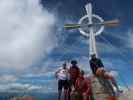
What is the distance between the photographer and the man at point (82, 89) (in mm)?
31188

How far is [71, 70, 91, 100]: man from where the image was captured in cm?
3119

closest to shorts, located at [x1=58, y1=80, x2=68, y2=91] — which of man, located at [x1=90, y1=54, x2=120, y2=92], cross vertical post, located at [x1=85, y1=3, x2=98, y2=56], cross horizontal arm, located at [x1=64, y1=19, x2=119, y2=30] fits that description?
man, located at [x1=90, y1=54, x2=120, y2=92]

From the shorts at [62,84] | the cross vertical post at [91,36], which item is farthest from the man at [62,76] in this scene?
the cross vertical post at [91,36]

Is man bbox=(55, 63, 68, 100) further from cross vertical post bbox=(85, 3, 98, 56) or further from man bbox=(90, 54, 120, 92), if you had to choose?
cross vertical post bbox=(85, 3, 98, 56)

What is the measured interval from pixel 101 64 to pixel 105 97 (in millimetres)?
2691

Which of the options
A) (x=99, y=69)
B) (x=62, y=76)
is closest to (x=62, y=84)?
(x=62, y=76)

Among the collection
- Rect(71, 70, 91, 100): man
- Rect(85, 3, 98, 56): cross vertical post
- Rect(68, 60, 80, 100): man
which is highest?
Rect(85, 3, 98, 56): cross vertical post

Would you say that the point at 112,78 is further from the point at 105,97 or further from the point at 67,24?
the point at 67,24

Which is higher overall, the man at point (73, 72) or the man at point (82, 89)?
the man at point (73, 72)

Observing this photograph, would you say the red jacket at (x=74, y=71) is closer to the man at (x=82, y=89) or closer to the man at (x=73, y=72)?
the man at (x=73, y=72)

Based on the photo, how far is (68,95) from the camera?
32312 mm

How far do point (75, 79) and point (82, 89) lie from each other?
111 cm

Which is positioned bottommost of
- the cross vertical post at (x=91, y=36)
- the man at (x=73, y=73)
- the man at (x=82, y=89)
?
the man at (x=82, y=89)

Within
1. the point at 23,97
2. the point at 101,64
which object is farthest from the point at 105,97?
the point at 23,97
